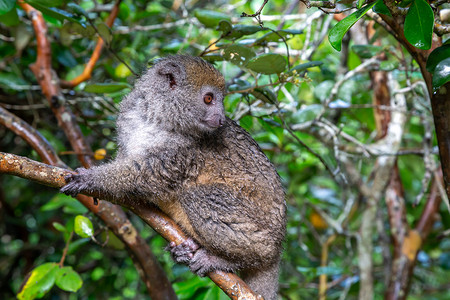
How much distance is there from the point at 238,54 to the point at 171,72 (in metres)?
0.57

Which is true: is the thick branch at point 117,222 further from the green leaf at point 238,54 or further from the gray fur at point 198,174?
the green leaf at point 238,54

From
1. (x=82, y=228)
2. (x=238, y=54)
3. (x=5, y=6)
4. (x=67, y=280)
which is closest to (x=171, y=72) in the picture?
(x=238, y=54)

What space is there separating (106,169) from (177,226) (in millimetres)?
699

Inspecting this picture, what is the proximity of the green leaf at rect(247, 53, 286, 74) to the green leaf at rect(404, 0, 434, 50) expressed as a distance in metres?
1.09

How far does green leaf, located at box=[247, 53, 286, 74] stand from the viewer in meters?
3.29

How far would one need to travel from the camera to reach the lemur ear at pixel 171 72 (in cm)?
366

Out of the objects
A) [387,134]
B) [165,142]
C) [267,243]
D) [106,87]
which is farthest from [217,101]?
[387,134]

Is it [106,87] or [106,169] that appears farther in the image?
[106,87]

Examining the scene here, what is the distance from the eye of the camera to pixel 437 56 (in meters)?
2.58

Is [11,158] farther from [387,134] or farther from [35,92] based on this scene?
[387,134]

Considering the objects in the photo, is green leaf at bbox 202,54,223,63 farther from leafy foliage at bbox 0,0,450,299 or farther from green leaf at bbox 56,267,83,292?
green leaf at bbox 56,267,83,292

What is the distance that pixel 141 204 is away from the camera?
11.1ft

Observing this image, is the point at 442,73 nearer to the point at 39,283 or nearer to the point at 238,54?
the point at 238,54

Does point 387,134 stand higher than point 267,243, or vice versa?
point 387,134
